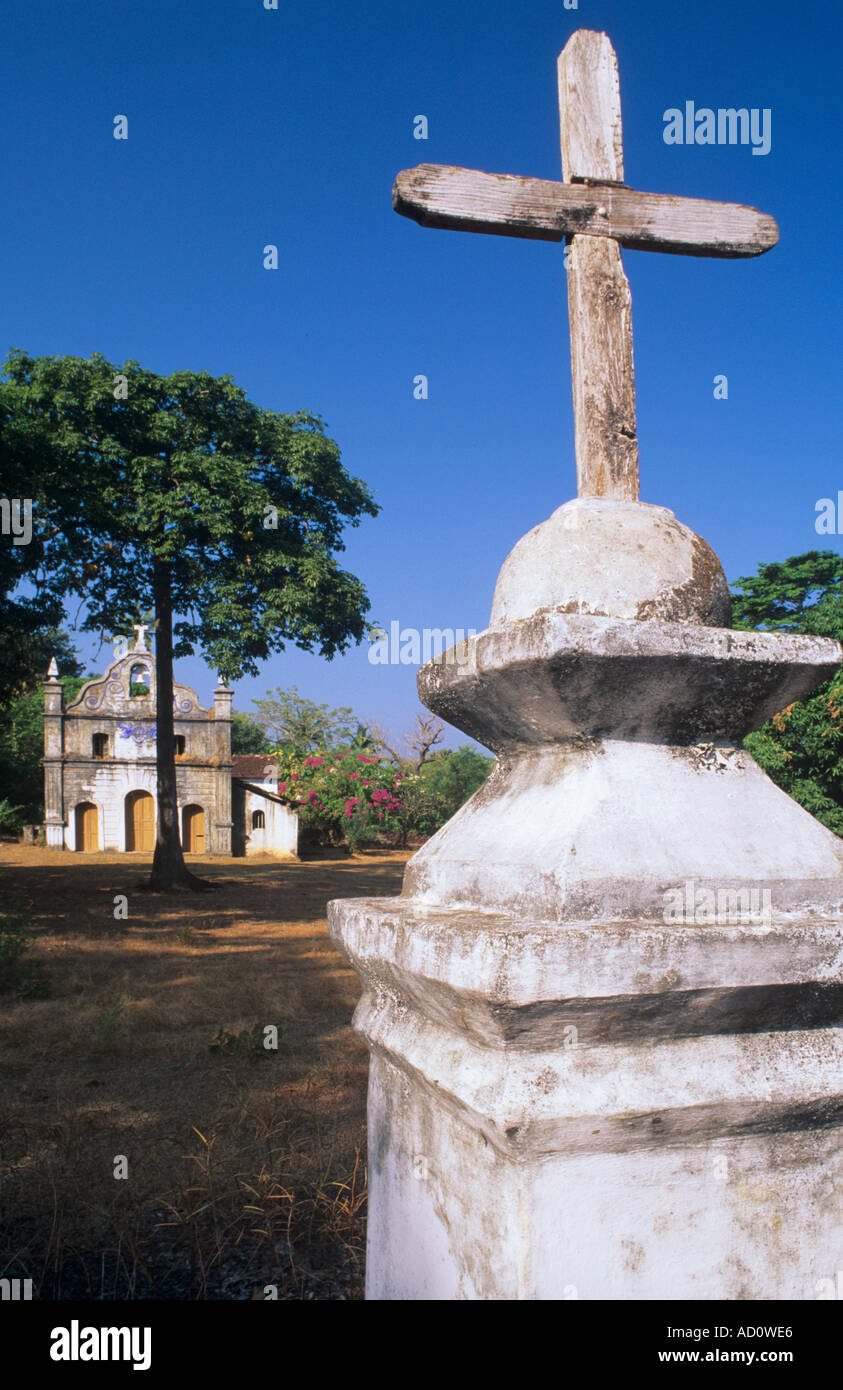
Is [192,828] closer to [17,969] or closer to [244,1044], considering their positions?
[17,969]

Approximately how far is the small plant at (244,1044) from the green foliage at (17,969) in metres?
2.50

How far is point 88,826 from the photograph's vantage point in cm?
2950

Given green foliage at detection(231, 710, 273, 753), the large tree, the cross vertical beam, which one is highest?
the large tree

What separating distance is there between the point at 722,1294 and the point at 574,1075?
0.38 metres

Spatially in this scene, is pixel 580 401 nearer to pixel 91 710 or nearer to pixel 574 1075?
pixel 574 1075

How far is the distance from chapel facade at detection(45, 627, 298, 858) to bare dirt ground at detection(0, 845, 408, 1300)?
63.4ft

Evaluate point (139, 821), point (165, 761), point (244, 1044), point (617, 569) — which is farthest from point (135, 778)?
point (617, 569)

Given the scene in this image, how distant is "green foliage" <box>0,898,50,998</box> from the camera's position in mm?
7438

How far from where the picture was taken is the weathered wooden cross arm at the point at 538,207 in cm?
171

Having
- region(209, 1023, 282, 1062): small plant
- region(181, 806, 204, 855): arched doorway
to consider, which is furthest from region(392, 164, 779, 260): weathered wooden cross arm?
region(181, 806, 204, 855): arched doorway

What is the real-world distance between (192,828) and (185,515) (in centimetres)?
1641

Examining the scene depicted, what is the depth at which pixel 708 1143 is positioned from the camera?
48.3 inches

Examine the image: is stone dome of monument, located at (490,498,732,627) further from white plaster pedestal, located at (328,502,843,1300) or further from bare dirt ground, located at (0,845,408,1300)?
bare dirt ground, located at (0,845,408,1300)
